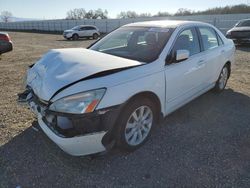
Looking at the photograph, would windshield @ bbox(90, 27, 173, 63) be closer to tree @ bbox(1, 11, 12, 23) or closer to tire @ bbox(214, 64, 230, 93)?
tire @ bbox(214, 64, 230, 93)

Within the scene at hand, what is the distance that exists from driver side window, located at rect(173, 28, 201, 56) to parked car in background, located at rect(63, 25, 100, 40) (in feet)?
70.6

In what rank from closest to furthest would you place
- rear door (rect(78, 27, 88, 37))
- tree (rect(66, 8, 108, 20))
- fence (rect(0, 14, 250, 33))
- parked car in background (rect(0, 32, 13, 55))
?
1. parked car in background (rect(0, 32, 13, 55))
2. fence (rect(0, 14, 250, 33))
3. rear door (rect(78, 27, 88, 37))
4. tree (rect(66, 8, 108, 20))

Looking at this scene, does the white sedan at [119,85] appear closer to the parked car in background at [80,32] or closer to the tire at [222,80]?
the tire at [222,80]

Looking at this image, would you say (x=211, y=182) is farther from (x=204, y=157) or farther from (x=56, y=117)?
(x=56, y=117)

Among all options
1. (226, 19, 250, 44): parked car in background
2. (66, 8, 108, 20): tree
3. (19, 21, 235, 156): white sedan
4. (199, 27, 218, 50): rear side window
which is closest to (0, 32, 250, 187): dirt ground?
(19, 21, 235, 156): white sedan

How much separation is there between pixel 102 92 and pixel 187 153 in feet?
4.76

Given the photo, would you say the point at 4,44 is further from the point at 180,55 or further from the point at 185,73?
the point at 180,55

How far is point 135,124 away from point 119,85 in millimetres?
682

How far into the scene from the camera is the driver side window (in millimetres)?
3840

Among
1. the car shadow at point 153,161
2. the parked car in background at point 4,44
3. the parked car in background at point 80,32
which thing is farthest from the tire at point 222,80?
the parked car in background at point 80,32

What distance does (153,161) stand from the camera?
314 centimetres

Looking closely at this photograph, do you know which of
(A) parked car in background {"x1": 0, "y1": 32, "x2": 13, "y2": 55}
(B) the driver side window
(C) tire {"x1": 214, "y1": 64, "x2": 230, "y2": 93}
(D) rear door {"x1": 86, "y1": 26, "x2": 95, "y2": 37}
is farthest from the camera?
(D) rear door {"x1": 86, "y1": 26, "x2": 95, "y2": 37}

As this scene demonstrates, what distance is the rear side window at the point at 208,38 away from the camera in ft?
15.1

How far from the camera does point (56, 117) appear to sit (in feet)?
8.97
